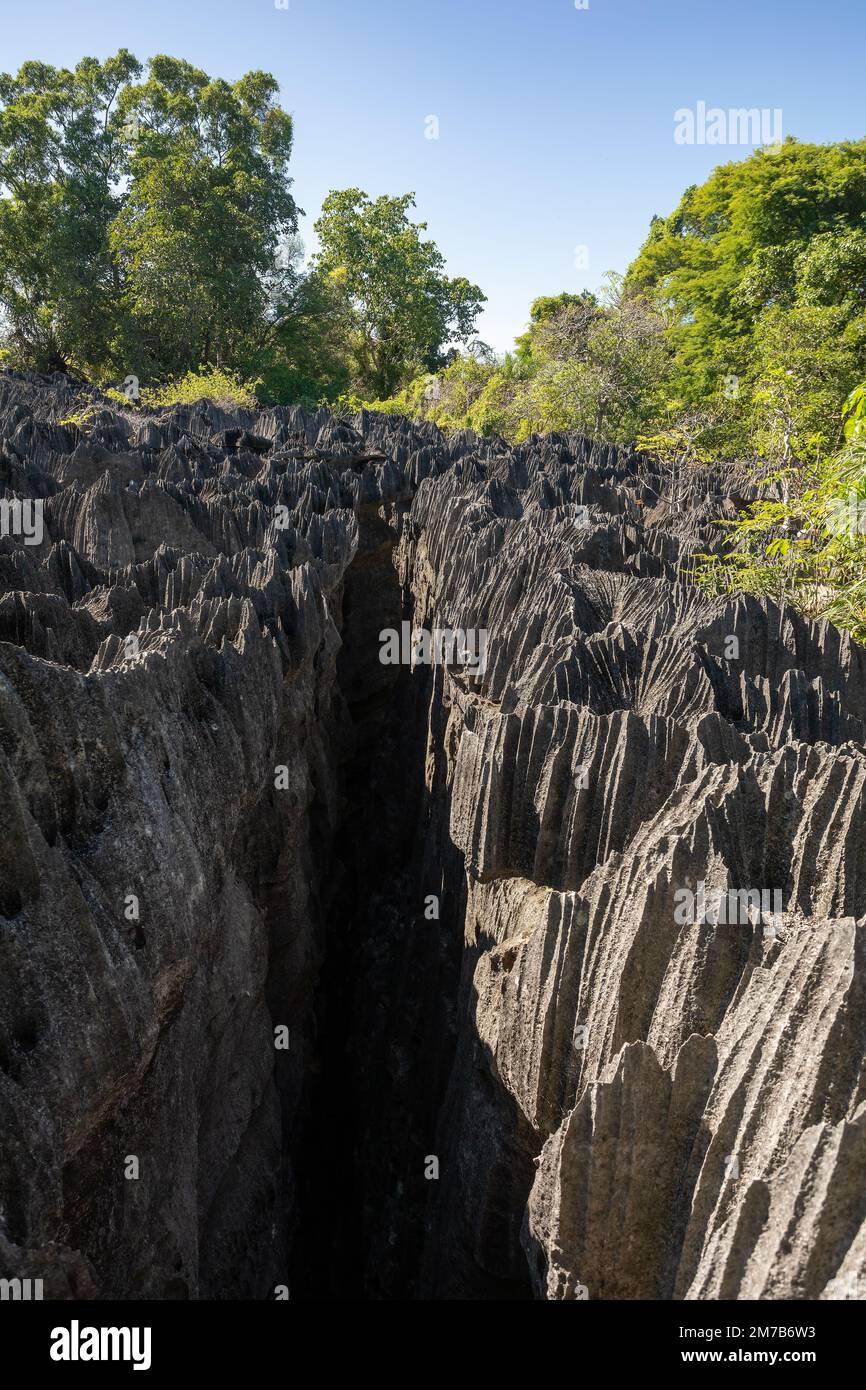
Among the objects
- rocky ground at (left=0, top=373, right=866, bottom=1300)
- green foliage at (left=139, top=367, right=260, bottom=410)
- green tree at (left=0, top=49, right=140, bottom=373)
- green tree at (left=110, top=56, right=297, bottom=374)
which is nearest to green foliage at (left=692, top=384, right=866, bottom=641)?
rocky ground at (left=0, top=373, right=866, bottom=1300)

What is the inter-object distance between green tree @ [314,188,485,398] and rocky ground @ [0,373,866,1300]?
32213 millimetres

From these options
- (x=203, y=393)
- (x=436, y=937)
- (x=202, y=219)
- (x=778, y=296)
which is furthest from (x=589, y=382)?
(x=436, y=937)

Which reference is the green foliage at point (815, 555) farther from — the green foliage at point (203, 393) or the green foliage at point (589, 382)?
the green foliage at point (203, 393)

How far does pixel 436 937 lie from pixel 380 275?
3680cm

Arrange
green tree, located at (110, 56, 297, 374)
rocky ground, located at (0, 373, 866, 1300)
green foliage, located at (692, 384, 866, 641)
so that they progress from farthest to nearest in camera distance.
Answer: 1. green tree, located at (110, 56, 297, 374)
2. green foliage, located at (692, 384, 866, 641)
3. rocky ground, located at (0, 373, 866, 1300)

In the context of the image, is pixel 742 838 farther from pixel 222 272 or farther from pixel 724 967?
pixel 222 272

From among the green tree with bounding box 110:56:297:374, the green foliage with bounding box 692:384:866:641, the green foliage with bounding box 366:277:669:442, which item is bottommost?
the green foliage with bounding box 692:384:866:641

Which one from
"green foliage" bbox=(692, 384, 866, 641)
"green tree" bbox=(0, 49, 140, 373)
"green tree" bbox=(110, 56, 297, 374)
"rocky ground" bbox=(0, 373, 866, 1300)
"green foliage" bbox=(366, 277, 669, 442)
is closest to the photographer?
"rocky ground" bbox=(0, 373, 866, 1300)

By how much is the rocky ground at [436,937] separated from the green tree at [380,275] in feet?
106

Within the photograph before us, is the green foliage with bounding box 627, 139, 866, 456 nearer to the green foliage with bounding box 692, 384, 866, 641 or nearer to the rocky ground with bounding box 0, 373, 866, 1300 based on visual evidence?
the green foliage with bounding box 692, 384, 866, 641

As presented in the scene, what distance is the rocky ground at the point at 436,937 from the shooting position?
2.84 meters

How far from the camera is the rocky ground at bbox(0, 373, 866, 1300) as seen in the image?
2836 millimetres

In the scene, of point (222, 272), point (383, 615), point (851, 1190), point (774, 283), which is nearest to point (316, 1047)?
point (851, 1190)

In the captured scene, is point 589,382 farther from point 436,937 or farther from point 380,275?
point 436,937
